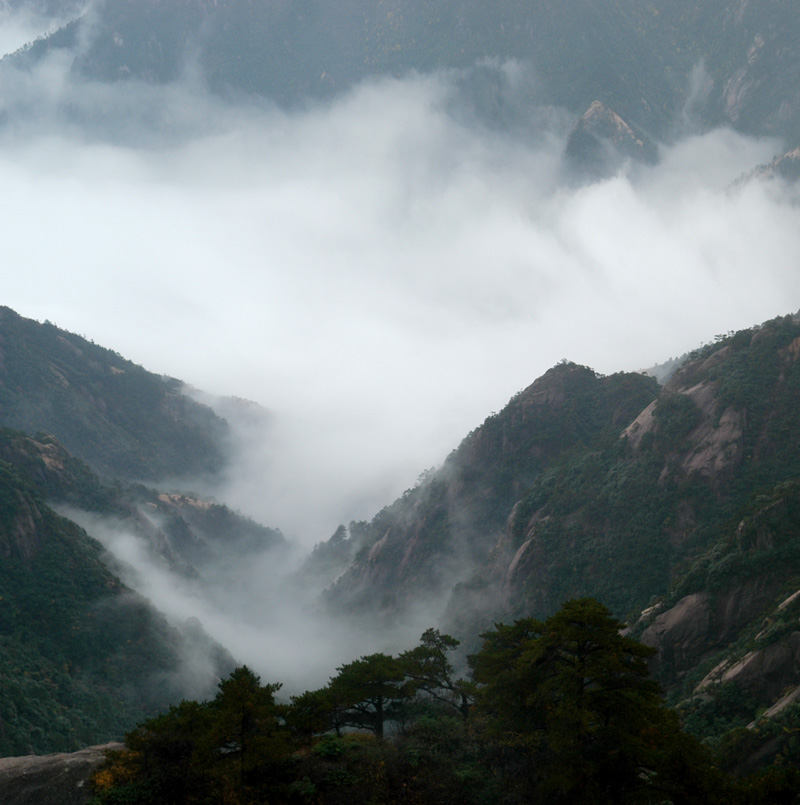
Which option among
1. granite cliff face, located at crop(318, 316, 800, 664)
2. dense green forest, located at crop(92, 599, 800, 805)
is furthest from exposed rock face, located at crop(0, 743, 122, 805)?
granite cliff face, located at crop(318, 316, 800, 664)

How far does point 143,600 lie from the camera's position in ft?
387

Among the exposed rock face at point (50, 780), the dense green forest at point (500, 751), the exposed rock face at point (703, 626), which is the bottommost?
the dense green forest at point (500, 751)

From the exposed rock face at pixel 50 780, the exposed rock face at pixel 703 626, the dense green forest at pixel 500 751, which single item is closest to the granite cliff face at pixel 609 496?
the exposed rock face at pixel 703 626

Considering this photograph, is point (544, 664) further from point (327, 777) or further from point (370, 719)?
point (370, 719)

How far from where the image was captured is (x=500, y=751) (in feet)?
137

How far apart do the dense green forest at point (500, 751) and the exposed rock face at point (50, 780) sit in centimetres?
181

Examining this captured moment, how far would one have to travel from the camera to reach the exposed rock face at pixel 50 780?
130ft

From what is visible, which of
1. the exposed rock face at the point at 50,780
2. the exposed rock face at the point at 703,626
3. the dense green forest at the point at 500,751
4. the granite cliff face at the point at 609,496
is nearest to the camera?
the dense green forest at the point at 500,751

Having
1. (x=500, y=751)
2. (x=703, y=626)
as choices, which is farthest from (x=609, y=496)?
(x=500, y=751)

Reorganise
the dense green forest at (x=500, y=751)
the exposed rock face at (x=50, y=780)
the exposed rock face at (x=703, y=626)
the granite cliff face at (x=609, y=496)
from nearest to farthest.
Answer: the dense green forest at (x=500, y=751), the exposed rock face at (x=50, y=780), the exposed rock face at (x=703, y=626), the granite cliff face at (x=609, y=496)

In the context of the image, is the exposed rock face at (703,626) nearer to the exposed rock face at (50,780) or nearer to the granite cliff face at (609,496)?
the granite cliff face at (609,496)

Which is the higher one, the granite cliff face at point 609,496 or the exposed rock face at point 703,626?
the granite cliff face at point 609,496

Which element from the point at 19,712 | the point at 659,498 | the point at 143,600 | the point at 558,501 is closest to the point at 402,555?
the point at 558,501

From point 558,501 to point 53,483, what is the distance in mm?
97249
